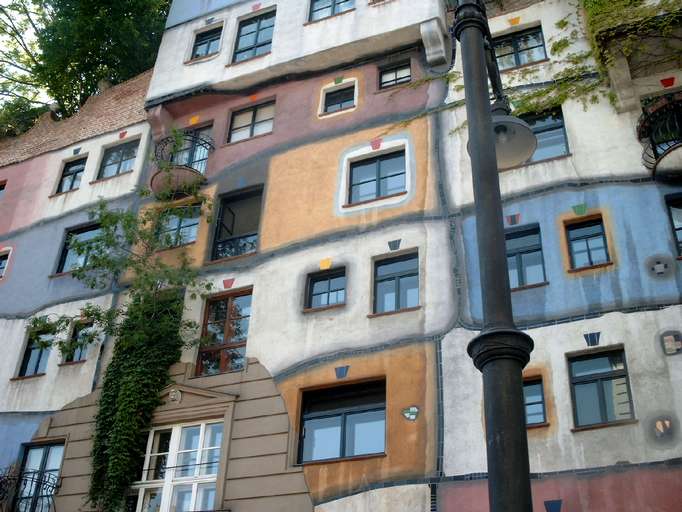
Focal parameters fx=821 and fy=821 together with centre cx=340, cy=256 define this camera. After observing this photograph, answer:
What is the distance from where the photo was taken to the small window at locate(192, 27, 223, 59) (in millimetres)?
19303

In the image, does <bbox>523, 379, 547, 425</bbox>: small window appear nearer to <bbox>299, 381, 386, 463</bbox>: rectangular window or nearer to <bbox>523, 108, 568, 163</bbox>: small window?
<bbox>299, 381, 386, 463</bbox>: rectangular window

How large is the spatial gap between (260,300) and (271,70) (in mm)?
5757

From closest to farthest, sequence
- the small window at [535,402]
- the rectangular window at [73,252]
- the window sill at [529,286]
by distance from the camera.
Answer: the small window at [535,402] → the window sill at [529,286] → the rectangular window at [73,252]

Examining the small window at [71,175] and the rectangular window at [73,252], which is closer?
the rectangular window at [73,252]

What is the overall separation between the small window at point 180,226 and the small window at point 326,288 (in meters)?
3.20

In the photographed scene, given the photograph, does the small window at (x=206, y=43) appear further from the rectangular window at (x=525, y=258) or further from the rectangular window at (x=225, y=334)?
the rectangular window at (x=525, y=258)

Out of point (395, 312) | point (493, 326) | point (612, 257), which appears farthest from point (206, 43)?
point (493, 326)

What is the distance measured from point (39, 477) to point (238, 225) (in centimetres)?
585

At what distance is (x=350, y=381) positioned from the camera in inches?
501

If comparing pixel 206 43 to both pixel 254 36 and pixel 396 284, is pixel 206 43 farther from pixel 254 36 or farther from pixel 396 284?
pixel 396 284

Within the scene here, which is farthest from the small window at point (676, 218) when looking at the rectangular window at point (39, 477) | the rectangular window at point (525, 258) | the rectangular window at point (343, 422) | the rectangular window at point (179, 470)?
the rectangular window at point (39, 477)

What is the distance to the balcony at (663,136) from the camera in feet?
40.8

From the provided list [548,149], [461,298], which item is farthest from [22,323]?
[548,149]

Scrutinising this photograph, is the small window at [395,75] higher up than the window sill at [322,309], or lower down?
higher up
